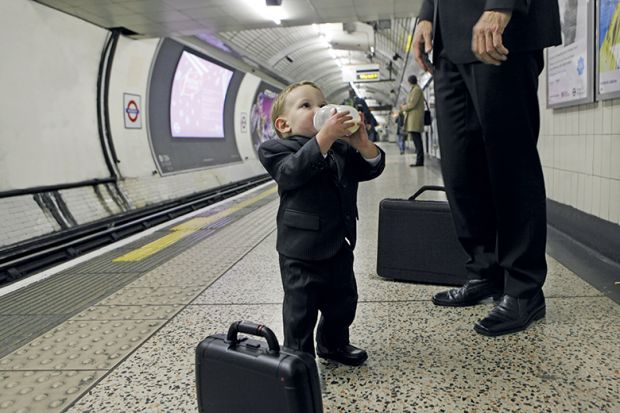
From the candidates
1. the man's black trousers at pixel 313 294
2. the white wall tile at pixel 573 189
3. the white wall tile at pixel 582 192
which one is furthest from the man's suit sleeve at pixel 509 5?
the white wall tile at pixel 573 189

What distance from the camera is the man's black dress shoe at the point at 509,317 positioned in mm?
1653

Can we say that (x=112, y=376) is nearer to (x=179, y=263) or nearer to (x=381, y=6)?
(x=179, y=263)

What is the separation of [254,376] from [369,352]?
728 millimetres

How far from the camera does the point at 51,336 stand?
6.43 feet

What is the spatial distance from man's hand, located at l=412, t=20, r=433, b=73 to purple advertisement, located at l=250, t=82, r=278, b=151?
1504cm

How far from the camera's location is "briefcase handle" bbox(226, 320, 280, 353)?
965 millimetres

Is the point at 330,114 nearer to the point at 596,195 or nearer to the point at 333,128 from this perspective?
the point at 333,128

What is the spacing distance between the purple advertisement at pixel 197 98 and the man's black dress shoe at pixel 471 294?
945 centimetres

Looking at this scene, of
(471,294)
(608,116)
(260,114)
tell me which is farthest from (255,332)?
(260,114)

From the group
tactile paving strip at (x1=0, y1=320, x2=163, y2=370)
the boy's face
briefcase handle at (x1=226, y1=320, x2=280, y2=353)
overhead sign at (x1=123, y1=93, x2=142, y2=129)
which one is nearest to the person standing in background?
overhead sign at (x1=123, y1=93, x2=142, y2=129)

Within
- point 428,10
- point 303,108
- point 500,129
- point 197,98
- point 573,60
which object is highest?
point 197,98

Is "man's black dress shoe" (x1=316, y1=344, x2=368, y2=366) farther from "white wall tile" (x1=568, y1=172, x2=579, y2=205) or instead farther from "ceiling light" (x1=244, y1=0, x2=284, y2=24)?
"ceiling light" (x1=244, y1=0, x2=284, y2=24)

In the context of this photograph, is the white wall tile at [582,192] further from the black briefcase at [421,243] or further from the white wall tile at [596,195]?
the black briefcase at [421,243]

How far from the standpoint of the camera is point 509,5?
1.46 meters
